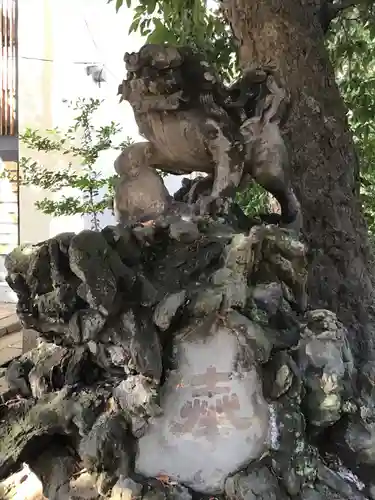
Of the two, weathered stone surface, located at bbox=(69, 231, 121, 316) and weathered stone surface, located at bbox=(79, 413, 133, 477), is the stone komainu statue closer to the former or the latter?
weathered stone surface, located at bbox=(69, 231, 121, 316)

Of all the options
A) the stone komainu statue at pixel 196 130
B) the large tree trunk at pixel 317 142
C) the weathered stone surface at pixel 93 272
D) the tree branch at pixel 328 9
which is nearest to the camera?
the weathered stone surface at pixel 93 272

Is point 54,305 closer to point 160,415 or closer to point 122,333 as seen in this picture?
point 122,333

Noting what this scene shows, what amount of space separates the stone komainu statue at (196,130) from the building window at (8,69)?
490 centimetres

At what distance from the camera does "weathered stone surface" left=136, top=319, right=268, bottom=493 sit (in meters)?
1.04

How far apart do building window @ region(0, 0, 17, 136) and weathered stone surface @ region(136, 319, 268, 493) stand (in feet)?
17.3

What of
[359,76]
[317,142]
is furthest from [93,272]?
[359,76]

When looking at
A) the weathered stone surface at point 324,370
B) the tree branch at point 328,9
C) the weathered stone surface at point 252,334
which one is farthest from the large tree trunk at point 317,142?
the weathered stone surface at point 252,334

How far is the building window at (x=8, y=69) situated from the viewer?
5.94 meters

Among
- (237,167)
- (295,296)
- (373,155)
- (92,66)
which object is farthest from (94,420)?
(92,66)

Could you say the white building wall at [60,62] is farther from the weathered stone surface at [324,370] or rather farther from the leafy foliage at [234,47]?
the weathered stone surface at [324,370]

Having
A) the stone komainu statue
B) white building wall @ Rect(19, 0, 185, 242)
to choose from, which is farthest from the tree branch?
white building wall @ Rect(19, 0, 185, 242)

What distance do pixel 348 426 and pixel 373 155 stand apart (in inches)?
66.6

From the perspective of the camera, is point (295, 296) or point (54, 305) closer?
point (54, 305)

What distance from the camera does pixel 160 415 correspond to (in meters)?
1.04
